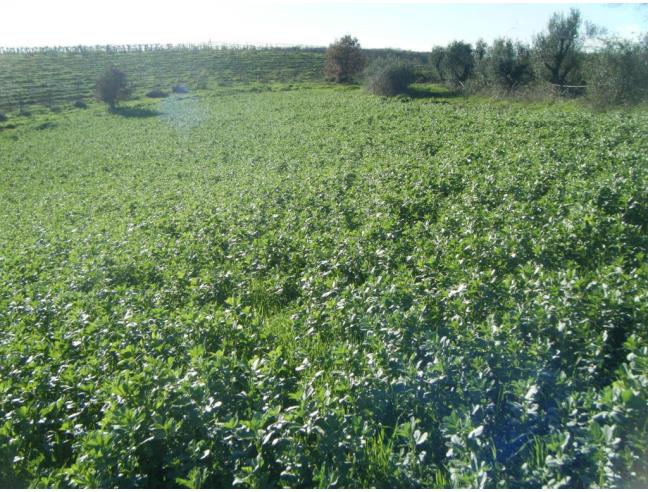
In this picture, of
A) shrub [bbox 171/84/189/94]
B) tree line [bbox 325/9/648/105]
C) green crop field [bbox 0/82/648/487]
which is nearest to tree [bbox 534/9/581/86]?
tree line [bbox 325/9/648/105]

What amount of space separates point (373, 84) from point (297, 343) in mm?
50209

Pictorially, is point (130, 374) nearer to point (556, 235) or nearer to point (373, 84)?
point (556, 235)

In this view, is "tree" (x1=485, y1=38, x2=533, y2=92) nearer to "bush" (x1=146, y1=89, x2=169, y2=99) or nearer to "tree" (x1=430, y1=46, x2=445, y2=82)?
"tree" (x1=430, y1=46, x2=445, y2=82)

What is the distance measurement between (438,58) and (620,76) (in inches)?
1210

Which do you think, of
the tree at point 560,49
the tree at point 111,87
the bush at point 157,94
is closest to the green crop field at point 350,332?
the tree at point 560,49

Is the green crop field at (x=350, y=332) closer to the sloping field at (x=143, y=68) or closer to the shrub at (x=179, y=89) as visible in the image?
the shrub at (x=179, y=89)

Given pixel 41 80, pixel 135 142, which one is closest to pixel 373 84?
pixel 135 142

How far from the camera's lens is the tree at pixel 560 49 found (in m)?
36.2

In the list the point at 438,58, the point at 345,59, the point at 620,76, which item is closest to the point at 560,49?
the point at 620,76

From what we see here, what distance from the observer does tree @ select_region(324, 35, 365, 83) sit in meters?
69.4

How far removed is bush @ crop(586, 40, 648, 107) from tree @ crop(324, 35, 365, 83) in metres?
44.3

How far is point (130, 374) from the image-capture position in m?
5.12

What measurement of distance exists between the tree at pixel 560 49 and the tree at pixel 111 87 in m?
47.7

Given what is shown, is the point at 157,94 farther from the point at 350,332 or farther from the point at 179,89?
the point at 350,332
